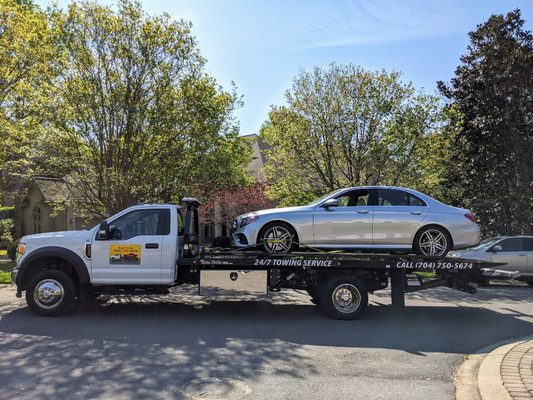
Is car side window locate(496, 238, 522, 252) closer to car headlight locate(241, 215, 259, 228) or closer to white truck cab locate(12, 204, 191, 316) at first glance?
car headlight locate(241, 215, 259, 228)

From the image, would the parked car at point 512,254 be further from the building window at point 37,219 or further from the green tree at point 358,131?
the building window at point 37,219

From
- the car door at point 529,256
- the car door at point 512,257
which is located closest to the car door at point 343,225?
the car door at point 512,257

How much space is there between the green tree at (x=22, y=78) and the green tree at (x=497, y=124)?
14.5 m

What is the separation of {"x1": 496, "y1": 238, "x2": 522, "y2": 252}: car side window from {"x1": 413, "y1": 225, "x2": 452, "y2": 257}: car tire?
6900 millimetres

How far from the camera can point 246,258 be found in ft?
29.7

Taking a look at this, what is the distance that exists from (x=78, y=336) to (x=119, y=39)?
964cm

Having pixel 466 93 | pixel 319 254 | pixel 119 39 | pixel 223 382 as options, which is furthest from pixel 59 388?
pixel 466 93

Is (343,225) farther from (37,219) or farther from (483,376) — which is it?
(37,219)

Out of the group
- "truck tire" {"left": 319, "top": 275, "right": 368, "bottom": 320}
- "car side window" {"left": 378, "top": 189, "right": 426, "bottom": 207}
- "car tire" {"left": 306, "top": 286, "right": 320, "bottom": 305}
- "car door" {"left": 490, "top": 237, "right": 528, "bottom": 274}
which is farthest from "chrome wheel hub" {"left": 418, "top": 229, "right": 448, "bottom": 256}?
"car door" {"left": 490, "top": 237, "right": 528, "bottom": 274}

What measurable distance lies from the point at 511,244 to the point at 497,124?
7.06 m

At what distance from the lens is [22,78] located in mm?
17469

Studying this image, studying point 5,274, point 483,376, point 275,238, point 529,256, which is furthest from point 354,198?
point 5,274

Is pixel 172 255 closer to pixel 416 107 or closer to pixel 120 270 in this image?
pixel 120 270

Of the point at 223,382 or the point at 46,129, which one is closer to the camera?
the point at 223,382
